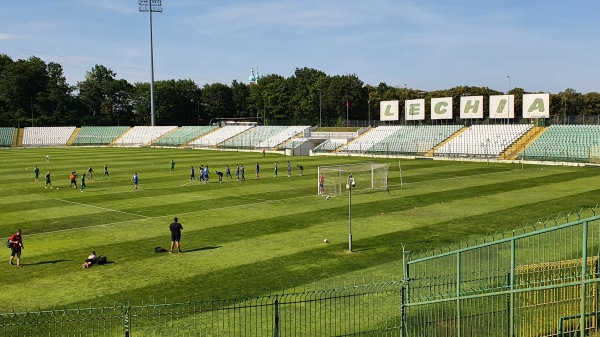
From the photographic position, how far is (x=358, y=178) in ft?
143

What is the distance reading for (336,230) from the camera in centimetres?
2553

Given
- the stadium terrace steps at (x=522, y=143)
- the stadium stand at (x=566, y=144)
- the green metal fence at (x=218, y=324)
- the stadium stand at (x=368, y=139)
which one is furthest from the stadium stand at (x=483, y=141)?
the green metal fence at (x=218, y=324)

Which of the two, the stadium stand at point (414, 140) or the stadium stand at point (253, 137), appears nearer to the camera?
the stadium stand at point (414, 140)

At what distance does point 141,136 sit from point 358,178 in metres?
81.6

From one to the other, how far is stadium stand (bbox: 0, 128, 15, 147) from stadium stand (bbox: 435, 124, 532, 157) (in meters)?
84.5

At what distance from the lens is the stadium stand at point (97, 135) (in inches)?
4545

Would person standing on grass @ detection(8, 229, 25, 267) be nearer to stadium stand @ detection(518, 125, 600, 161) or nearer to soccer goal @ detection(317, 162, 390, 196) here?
soccer goal @ detection(317, 162, 390, 196)

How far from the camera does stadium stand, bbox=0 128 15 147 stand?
110688mm

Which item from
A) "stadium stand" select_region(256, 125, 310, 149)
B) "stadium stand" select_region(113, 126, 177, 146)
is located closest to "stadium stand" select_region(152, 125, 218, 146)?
"stadium stand" select_region(113, 126, 177, 146)

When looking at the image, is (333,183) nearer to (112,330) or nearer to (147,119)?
(112,330)

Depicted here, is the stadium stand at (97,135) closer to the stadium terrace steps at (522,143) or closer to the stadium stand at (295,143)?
the stadium stand at (295,143)

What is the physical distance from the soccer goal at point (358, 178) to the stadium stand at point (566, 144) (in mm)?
27443

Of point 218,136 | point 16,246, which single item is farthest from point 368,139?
point 16,246

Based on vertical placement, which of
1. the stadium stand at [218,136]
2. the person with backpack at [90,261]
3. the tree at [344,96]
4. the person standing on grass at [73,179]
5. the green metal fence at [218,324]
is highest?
the tree at [344,96]
